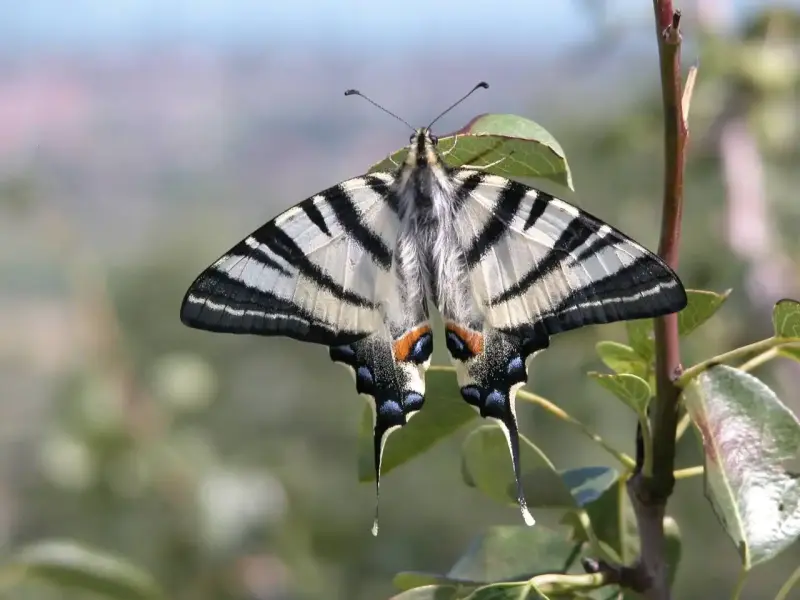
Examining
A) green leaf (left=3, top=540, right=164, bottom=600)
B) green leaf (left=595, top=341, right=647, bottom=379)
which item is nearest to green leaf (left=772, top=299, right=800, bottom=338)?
green leaf (left=595, top=341, right=647, bottom=379)

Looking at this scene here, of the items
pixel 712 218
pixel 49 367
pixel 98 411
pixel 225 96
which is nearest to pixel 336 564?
pixel 98 411

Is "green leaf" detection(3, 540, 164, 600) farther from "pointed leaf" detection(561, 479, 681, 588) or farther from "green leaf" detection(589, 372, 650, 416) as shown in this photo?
"green leaf" detection(589, 372, 650, 416)

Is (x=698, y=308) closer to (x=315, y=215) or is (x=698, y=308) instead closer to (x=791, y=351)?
(x=791, y=351)

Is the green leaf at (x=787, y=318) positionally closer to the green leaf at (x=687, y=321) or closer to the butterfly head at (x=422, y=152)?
the green leaf at (x=687, y=321)

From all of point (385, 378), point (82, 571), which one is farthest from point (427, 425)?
point (82, 571)

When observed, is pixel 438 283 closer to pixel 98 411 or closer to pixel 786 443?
pixel 786 443

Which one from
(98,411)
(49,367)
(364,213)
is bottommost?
(49,367)

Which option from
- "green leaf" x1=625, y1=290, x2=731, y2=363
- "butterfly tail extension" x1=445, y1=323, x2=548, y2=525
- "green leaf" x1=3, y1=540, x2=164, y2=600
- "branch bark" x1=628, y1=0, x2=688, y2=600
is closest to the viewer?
"branch bark" x1=628, y1=0, x2=688, y2=600
